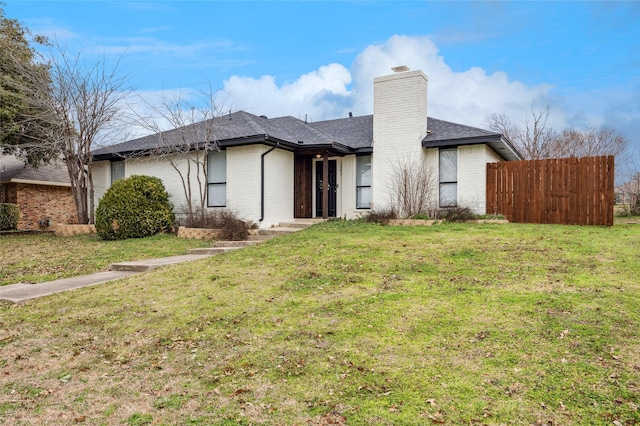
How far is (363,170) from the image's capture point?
49.2 ft

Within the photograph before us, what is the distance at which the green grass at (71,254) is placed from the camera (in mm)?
8711

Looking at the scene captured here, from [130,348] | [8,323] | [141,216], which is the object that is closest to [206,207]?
[141,216]

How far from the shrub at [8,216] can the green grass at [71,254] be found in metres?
6.04

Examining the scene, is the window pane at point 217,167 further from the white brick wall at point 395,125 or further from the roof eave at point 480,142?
the roof eave at point 480,142

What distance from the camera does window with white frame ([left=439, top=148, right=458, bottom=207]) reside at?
13.7m

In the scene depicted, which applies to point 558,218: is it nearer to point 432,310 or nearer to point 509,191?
point 509,191

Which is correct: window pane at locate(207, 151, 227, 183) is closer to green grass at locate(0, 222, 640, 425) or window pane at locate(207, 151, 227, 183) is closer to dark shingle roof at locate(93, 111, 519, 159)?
dark shingle roof at locate(93, 111, 519, 159)

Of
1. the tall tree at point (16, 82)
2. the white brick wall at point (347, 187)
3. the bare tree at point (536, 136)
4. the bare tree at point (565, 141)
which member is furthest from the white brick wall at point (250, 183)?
the bare tree at point (565, 141)

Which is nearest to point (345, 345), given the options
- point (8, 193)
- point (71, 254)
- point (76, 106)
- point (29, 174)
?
point (71, 254)

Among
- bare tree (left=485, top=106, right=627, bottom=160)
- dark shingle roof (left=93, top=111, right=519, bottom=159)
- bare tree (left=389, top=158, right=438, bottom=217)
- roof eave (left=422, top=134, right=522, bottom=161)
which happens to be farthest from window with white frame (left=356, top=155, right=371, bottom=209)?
bare tree (left=485, top=106, right=627, bottom=160)

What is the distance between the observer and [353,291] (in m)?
5.84

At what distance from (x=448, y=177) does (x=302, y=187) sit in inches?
194

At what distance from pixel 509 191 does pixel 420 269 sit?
7556mm

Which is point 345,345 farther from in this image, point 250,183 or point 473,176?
point 473,176
